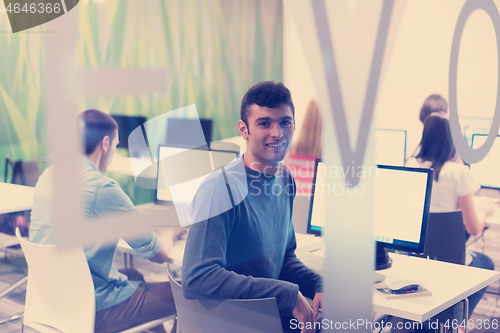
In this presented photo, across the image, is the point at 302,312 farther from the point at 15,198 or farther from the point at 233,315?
the point at 15,198

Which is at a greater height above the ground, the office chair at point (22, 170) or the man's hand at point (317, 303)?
the office chair at point (22, 170)

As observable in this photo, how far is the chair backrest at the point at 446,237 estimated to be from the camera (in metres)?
1.93

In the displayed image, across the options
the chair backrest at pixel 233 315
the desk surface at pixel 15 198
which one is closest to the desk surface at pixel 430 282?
the chair backrest at pixel 233 315

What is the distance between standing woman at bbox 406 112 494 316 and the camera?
2.02 metres

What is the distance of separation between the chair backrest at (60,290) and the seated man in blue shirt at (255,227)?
0.40 m

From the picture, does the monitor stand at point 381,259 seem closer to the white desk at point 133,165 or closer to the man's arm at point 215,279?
the man's arm at point 215,279

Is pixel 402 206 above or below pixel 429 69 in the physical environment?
below

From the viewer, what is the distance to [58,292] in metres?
1.47

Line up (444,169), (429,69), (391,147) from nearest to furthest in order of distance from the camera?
(444,169) < (391,147) < (429,69)

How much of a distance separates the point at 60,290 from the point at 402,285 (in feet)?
3.61

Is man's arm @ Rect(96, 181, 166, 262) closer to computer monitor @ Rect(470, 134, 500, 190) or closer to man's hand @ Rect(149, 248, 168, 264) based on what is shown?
man's hand @ Rect(149, 248, 168, 264)

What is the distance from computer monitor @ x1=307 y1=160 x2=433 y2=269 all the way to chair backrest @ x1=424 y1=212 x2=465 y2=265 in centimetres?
48

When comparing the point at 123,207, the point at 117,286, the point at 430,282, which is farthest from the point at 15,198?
the point at 430,282

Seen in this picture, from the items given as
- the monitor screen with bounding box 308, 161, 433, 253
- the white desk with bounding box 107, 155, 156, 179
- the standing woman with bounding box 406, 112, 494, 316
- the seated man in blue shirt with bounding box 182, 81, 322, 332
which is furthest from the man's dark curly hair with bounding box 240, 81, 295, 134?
the standing woman with bounding box 406, 112, 494, 316
